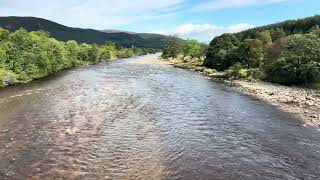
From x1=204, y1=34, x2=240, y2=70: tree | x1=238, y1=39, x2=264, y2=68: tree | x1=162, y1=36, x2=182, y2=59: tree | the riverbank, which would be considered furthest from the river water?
x1=162, y1=36, x2=182, y2=59: tree

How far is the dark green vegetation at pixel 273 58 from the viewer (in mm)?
69500

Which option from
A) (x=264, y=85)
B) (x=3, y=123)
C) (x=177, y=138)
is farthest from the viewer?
(x=264, y=85)

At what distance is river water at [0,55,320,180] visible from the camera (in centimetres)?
2617

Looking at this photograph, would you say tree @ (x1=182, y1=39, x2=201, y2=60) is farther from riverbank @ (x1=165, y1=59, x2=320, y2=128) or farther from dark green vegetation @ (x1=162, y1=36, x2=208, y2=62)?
riverbank @ (x1=165, y1=59, x2=320, y2=128)

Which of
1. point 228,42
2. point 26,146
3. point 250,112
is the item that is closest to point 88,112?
point 26,146

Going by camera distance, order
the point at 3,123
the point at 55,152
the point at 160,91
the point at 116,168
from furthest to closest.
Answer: the point at 160,91 → the point at 3,123 → the point at 55,152 → the point at 116,168

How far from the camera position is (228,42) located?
111938 millimetres

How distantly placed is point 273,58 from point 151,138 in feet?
189

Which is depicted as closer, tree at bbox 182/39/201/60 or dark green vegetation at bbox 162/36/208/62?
dark green vegetation at bbox 162/36/208/62

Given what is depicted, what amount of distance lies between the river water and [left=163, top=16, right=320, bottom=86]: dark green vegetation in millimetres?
18424

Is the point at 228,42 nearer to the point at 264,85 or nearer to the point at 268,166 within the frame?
the point at 264,85

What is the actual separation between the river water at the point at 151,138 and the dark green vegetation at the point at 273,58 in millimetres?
18424

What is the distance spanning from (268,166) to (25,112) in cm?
2994

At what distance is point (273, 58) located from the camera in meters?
84.5
